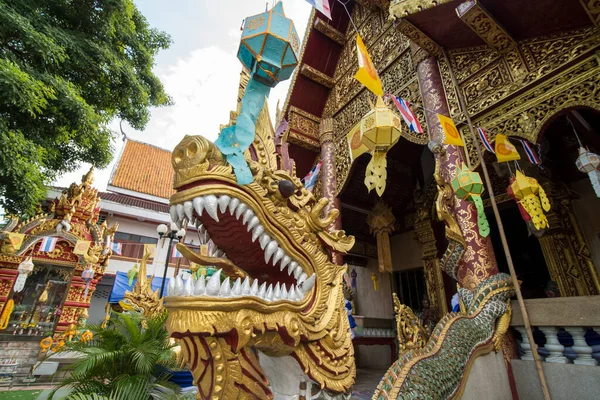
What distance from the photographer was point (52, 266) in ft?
38.2

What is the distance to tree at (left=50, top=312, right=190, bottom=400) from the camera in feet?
11.0

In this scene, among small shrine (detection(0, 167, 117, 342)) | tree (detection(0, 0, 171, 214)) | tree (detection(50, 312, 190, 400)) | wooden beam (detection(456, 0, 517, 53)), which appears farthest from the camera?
small shrine (detection(0, 167, 117, 342))

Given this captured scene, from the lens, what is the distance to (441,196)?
359 centimetres

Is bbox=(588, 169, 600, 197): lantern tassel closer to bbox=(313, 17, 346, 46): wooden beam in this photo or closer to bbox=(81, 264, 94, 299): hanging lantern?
bbox=(313, 17, 346, 46): wooden beam

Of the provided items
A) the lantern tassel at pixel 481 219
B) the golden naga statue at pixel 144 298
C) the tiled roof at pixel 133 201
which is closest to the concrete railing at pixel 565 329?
the lantern tassel at pixel 481 219

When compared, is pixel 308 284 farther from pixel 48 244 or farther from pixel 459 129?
pixel 48 244

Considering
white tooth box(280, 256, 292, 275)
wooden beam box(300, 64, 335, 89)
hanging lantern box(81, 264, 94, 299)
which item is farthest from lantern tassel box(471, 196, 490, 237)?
hanging lantern box(81, 264, 94, 299)

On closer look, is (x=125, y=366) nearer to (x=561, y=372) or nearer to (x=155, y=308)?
(x=155, y=308)

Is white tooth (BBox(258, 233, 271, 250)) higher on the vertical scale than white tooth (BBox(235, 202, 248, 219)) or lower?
lower

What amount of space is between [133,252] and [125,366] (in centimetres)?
1497

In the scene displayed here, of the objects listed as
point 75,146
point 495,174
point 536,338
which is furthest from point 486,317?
point 75,146

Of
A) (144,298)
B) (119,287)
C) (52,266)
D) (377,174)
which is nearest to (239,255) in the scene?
(377,174)

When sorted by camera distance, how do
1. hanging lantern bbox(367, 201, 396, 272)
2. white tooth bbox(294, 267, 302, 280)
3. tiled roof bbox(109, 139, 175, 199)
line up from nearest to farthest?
white tooth bbox(294, 267, 302, 280)
hanging lantern bbox(367, 201, 396, 272)
tiled roof bbox(109, 139, 175, 199)

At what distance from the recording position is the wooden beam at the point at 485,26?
11.4 feet
